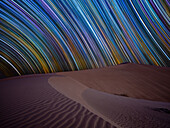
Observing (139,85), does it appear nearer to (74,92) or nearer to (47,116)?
(74,92)

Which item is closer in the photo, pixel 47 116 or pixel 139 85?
pixel 47 116

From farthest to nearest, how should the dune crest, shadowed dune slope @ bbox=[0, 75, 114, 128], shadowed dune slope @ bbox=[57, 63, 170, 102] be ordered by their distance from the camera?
shadowed dune slope @ bbox=[57, 63, 170, 102] < the dune crest < shadowed dune slope @ bbox=[0, 75, 114, 128]

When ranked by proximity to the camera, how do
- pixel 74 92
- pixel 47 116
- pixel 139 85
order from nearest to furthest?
pixel 47 116 < pixel 74 92 < pixel 139 85

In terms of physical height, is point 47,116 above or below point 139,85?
above

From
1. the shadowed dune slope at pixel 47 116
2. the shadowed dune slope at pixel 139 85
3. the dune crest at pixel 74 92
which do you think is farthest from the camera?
the shadowed dune slope at pixel 139 85

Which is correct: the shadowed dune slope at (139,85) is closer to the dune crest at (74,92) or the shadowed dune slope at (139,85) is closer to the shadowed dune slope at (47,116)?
the dune crest at (74,92)

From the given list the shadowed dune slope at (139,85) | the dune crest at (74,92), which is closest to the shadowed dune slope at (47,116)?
the dune crest at (74,92)

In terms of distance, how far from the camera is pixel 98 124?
2.30 m

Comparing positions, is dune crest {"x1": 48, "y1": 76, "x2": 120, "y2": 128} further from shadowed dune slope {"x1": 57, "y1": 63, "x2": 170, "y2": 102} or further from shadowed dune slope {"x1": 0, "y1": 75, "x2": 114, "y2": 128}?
shadowed dune slope {"x1": 57, "y1": 63, "x2": 170, "y2": 102}

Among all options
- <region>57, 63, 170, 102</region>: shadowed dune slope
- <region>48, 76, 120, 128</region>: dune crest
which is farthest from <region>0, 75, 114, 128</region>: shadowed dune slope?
<region>57, 63, 170, 102</region>: shadowed dune slope

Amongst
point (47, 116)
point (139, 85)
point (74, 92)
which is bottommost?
point (139, 85)

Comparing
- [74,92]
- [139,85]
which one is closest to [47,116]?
[74,92]

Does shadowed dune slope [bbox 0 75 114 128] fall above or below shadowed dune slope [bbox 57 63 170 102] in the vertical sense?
Result: above

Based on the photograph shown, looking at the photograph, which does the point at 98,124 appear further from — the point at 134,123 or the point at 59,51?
the point at 59,51
